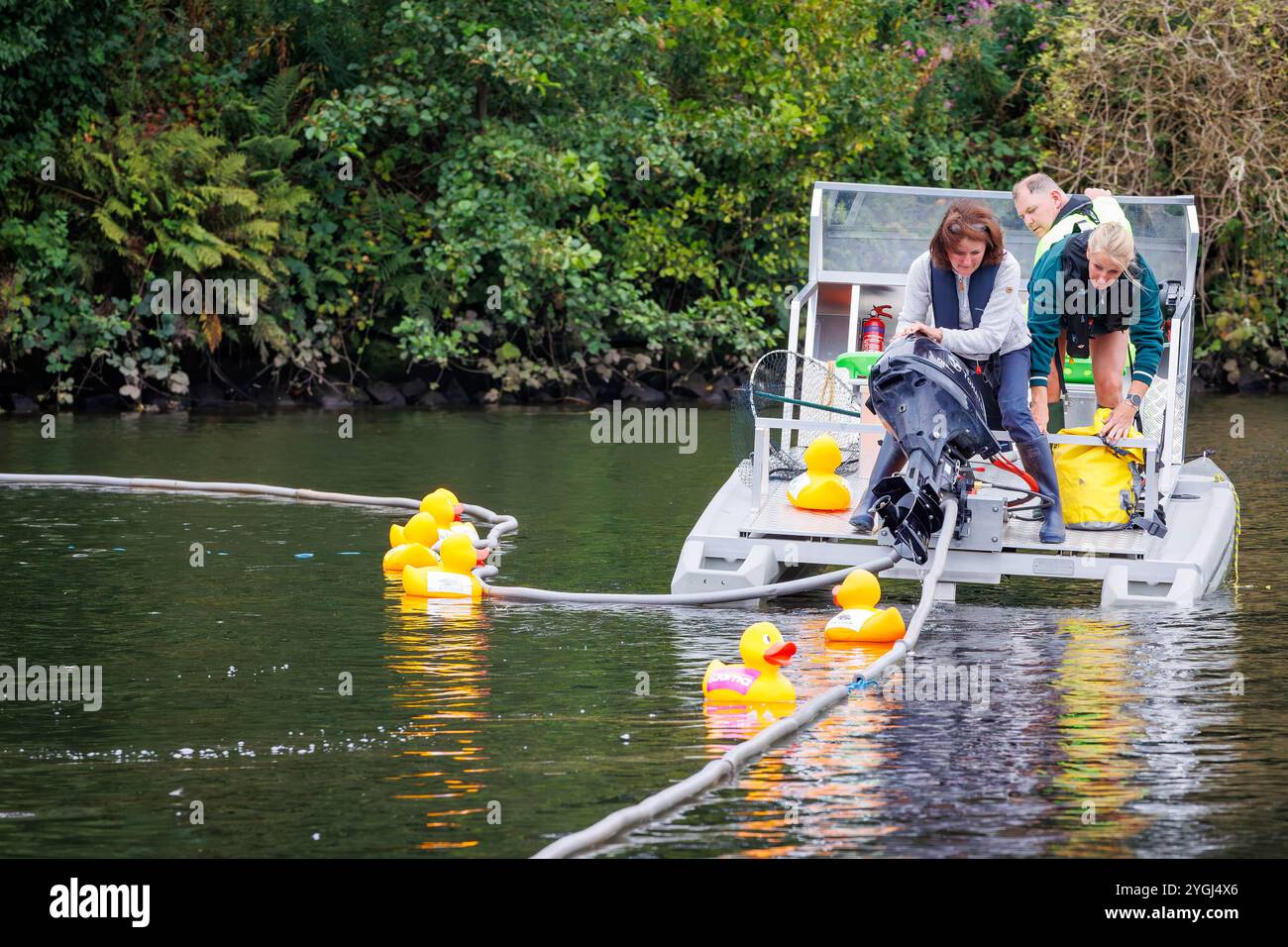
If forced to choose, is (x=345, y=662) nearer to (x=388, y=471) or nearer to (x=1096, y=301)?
(x=1096, y=301)

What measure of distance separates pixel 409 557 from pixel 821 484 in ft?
8.18

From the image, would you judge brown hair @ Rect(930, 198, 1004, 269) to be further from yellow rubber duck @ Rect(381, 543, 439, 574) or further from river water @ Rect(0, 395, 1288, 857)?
yellow rubber duck @ Rect(381, 543, 439, 574)

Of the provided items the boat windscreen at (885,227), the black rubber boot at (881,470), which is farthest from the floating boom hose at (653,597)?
the boat windscreen at (885,227)

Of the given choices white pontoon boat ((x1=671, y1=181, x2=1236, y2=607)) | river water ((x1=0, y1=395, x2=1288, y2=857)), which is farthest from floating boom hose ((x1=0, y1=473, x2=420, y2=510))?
white pontoon boat ((x1=671, y1=181, x2=1236, y2=607))

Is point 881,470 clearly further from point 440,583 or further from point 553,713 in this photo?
point 553,713

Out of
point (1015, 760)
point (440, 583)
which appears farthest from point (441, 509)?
point (1015, 760)

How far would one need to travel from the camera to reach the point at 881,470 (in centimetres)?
1159

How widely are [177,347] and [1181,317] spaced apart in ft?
47.7

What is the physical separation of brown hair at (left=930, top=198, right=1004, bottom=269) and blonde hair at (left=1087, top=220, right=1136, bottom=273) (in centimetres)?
59

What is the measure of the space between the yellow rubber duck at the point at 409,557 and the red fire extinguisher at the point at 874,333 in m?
3.54

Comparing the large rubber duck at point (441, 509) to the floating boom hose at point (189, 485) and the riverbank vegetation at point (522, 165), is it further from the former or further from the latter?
the riverbank vegetation at point (522, 165)

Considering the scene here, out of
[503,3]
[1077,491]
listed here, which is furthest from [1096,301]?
[503,3]

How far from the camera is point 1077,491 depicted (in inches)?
470
